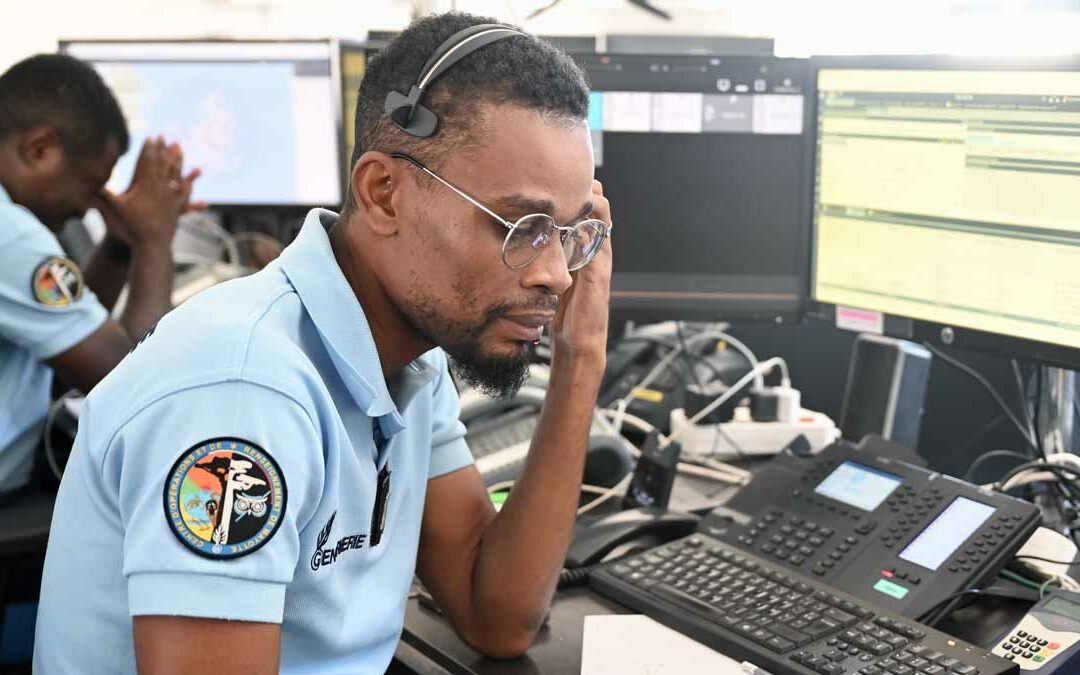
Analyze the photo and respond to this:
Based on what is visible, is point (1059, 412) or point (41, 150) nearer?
point (1059, 412)

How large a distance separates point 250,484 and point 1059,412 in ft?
3.16

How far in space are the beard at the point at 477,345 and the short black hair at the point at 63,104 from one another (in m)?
1.16

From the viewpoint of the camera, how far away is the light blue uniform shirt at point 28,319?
167 cm

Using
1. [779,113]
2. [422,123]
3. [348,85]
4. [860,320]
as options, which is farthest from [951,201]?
[348,85]

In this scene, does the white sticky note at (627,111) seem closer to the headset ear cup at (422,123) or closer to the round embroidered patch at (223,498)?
the headset ear cup at (422,123)

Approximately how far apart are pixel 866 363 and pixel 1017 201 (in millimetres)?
340

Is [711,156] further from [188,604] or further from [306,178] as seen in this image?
[306,178]

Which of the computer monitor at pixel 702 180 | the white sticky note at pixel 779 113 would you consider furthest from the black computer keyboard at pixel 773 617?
the white sticky note at pixel 779 113

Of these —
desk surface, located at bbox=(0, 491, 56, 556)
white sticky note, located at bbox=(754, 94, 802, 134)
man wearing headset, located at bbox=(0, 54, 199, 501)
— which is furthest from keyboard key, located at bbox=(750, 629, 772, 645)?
man wearing headset, located at bbox=(0, 54, 199, 501)

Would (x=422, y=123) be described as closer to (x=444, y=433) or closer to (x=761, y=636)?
(x=444, y=433)

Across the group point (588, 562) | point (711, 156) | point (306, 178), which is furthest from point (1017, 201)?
point (306, 178)

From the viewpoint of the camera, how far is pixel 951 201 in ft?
4.06

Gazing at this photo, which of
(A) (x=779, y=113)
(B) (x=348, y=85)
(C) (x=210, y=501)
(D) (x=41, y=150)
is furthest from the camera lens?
(B) (x=348, y=85)

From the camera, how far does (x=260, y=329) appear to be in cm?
83
